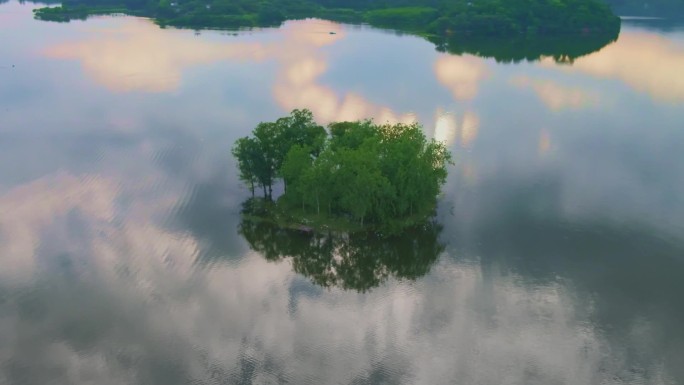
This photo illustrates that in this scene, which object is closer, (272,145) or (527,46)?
(272,145)

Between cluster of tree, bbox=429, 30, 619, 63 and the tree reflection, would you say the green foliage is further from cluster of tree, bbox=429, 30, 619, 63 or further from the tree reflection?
cluster of tree, bbox=429, 30, 619, 63

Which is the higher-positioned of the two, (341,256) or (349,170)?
(349,170)

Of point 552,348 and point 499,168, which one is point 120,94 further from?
point 552,348

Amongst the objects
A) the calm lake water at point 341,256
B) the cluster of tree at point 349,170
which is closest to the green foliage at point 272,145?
the cluster of tree at point 349,170

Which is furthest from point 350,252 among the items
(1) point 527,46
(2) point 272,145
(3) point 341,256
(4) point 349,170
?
(1) point 527,46

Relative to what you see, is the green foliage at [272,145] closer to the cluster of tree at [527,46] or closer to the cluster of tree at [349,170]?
the cluster of tree at [349,170]

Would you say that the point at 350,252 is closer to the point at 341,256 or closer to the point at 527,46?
the point at 341,256
